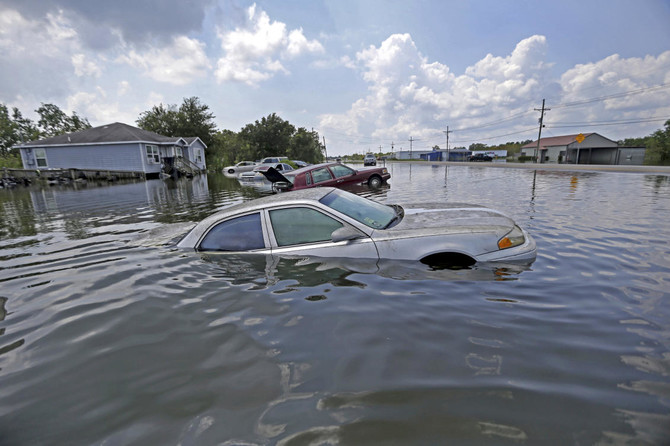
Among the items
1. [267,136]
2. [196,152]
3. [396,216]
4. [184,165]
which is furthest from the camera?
[267,136]

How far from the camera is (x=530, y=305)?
139 inches

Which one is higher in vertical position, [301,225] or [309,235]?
[301,225]

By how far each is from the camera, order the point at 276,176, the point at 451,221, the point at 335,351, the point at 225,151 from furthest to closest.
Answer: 1. the point at 225,151
2. the point at 276,176
3. the point at 451,221
4. the point at 335,351

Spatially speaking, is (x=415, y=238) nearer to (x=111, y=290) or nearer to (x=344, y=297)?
(x=344, y=297)

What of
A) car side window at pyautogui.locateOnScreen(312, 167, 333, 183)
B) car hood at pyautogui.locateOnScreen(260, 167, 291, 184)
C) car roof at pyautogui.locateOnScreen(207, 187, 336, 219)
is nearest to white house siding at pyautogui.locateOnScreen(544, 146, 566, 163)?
car side window at pyautogui.locateOnScreen(312, 167, 333, 183)

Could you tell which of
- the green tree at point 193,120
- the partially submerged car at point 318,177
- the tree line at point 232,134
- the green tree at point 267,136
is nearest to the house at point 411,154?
the tree line at point 232,134

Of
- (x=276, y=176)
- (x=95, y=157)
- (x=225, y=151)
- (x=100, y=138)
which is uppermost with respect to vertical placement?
(x=100, y=138)

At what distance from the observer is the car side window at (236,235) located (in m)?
4.70

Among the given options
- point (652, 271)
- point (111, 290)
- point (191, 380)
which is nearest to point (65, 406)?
point (191, 380)

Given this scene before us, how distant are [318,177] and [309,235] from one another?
26.6ft

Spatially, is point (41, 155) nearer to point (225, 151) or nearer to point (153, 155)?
point (153, 155)

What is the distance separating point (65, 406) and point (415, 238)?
12.3 ft

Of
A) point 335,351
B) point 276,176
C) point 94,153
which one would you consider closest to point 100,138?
point 94,153

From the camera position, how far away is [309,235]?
457 cm
